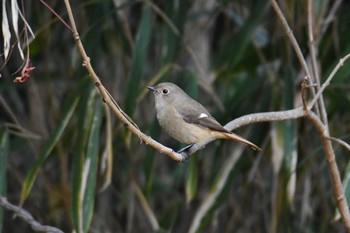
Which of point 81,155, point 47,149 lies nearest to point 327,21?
point 81,155

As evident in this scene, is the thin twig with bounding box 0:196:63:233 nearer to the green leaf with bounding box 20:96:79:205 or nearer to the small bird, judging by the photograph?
the green leaf with bounding box 20:96:79:205

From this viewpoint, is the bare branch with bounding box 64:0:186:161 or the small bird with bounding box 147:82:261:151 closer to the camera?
the bare branch with bounding box 64:0:186:161

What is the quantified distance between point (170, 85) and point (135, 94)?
0.73 ft

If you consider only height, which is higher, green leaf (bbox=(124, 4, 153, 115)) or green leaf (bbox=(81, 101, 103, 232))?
green leaf (bbox=(124, 4, 153, 115))

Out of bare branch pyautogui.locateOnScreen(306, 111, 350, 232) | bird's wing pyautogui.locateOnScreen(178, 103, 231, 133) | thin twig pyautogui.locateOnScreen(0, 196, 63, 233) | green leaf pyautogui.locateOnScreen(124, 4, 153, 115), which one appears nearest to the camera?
bare branch pyautogui.locateOnScreen(306, 111, 350, 232)

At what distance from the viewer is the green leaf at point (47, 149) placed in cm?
417

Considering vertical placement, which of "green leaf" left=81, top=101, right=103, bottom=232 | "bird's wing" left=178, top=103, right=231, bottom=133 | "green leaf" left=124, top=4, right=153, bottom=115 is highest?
"green leaf" left=124, top=4, right=153, bottom=115

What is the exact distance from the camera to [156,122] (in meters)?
4.73

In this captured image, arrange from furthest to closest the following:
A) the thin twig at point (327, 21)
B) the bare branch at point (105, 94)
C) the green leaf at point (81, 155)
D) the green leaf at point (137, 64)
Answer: the thin twig at point (327, 21), the green leaf at point (137, 64), the green leaf at point (81, 155), the bare branch at point (105, 94)

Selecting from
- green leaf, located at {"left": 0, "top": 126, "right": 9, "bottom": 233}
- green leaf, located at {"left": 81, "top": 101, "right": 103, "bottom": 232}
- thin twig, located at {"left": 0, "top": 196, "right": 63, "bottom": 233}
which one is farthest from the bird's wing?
thin twig, located at {"left": 0, "top": 196, "right": 63, "bottom": 233}

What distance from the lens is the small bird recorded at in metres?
4.11

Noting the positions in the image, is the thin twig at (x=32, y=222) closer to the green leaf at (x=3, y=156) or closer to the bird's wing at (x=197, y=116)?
the green leaf at (x=3, y=156)

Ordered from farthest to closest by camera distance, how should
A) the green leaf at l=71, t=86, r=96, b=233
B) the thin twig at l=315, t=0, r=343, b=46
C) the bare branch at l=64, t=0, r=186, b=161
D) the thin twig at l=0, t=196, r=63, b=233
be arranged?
1. the thin twig at l=315, t=0, r=343, b=46
2. the green leaf at l=71, t=86, r=96, b=233
3. the thin twig at l=0, t=196, r=63, b=233
4. the bare branch at l=64, t=0, r=186, b=161

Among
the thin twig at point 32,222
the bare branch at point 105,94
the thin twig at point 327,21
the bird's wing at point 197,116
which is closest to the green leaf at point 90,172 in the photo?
the bird's wing at point 197,116
